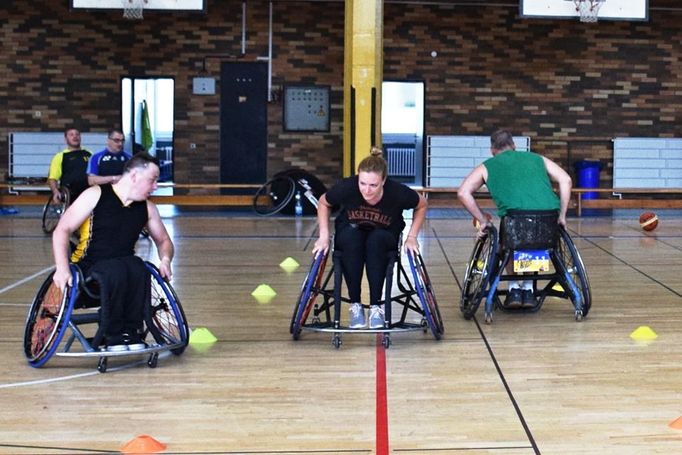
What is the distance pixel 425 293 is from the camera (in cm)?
613

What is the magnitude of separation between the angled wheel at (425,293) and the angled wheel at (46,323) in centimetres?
175

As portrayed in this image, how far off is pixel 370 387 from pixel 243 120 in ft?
41.2

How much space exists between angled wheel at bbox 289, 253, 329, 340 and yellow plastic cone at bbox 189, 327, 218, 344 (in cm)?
47

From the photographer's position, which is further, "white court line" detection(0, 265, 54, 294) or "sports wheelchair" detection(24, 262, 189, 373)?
"white court line" detection(0, 265, 54, 294)

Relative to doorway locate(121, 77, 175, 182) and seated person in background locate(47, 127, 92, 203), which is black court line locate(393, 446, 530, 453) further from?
doorway locate(121, 77, 175, 182)

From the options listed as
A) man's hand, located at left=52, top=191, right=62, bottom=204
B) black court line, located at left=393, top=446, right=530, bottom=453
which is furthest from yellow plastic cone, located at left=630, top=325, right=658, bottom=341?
man's hand, located at left=52, top=191, right=62, bottom=204

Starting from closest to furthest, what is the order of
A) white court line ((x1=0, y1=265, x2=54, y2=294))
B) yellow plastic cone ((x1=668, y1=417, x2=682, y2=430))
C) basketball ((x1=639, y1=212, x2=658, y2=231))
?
yellow plastic cone ((x1=668, y1=417, x2=682, y2=430))
white court line ((x1=0, y1=265, x2=54, y2=294))
basketball ((x1=639, y1=212, x2=658, y2=231))

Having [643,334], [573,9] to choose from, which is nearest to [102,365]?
[643,334]

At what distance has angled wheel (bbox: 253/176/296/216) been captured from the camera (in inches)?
622

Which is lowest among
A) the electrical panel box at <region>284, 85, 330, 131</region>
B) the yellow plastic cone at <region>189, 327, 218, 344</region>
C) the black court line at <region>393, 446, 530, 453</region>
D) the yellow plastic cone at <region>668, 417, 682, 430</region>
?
the yellow plastic cone at <region>189, 327, 218, 344</region>

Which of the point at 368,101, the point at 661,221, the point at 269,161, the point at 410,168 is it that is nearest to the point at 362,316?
the point at 368,101

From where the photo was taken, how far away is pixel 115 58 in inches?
688

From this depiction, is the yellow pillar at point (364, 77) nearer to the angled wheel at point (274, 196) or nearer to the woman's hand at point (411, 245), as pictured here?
the angled wheel at point (274, 196)

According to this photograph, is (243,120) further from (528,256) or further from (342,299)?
(342,299)
